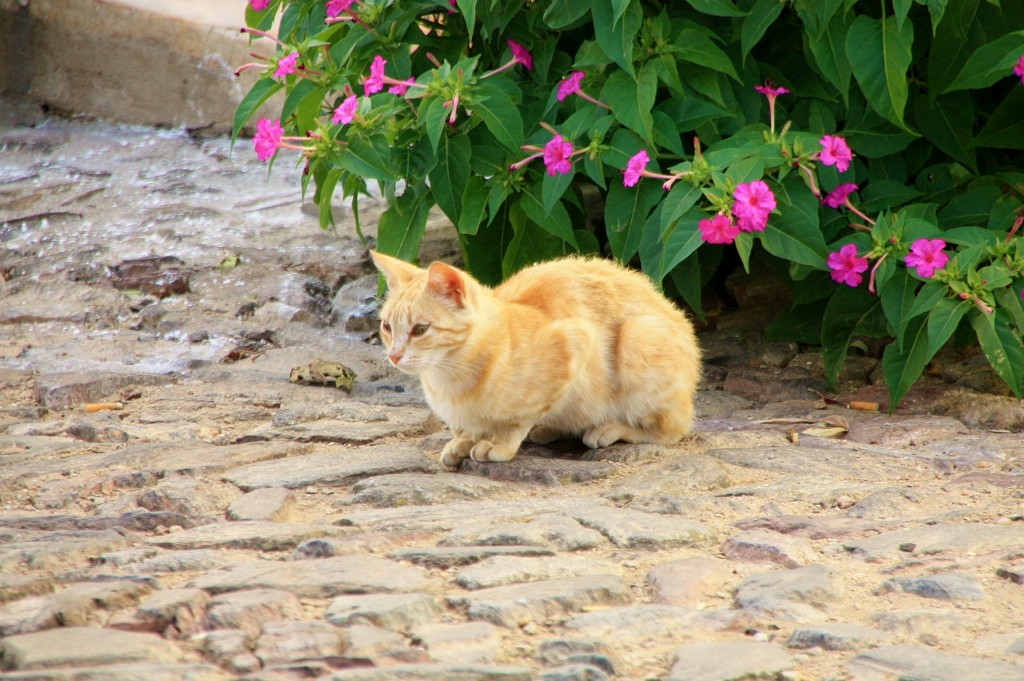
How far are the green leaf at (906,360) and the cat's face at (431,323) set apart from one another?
5.83 ft

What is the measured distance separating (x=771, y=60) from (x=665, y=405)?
5.91ft

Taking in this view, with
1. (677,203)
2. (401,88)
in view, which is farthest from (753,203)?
(401,88)

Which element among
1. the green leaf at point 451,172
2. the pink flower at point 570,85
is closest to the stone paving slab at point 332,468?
the green leaf at point 451,172

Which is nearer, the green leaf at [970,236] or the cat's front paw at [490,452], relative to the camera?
the cat's front paw at [490,452]

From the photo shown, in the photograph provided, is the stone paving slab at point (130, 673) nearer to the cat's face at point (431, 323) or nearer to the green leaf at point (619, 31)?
the cat's face at point (431, 323)

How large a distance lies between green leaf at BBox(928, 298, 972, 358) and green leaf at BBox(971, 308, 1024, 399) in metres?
0.14

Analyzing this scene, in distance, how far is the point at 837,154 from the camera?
4.20 m

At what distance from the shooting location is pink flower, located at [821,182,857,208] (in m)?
4.46

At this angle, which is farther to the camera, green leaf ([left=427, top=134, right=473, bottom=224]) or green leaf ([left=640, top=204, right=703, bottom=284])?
green leaf ([left=427, top=134, right=473, bottom=224])

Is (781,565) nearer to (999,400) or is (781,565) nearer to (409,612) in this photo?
(409,612)

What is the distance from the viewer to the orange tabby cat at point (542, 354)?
3.72 m

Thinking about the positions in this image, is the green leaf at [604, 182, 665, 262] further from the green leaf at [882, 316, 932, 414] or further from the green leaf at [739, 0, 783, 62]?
the green leaf at [882, 316, 932, 414]

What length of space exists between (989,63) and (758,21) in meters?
0.90

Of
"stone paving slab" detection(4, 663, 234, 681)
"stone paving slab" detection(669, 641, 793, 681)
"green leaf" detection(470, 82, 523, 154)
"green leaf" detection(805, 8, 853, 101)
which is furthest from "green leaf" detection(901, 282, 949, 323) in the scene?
"stone paving slab" detection(4, 663, 234, 681)
